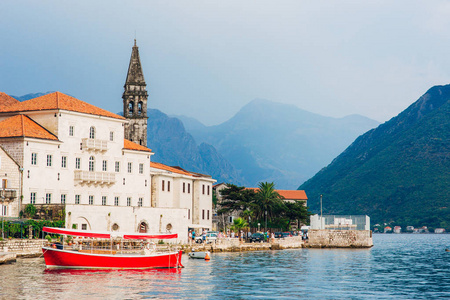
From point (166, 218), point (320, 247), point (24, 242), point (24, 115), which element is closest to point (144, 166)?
point (166, 218)

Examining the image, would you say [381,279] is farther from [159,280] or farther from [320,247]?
[320,247]

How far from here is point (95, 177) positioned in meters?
72.3

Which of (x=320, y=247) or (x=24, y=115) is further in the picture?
(x=320, y=247)

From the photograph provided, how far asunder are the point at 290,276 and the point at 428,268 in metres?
21.0

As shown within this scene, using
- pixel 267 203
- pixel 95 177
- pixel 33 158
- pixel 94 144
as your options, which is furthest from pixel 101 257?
pixel 267 203

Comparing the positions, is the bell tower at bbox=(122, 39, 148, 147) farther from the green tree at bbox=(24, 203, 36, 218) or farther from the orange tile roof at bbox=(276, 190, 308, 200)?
the orange tile roof at bbox=(276, 190, 308, 200)

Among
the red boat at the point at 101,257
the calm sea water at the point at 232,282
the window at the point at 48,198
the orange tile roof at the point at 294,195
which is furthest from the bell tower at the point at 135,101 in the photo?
the red boat at the point at 101,257

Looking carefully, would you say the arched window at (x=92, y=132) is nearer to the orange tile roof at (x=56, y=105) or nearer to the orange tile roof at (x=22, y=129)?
the orange tile roof at (x=56, y=105)

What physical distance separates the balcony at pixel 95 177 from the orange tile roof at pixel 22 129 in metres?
4.98

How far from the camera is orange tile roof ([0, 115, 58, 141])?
6556 centimetres

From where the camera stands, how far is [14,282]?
41.4 metres

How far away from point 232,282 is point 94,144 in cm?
3134

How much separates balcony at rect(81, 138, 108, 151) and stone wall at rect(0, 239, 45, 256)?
14.6 meters

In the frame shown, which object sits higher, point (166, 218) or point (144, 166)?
point (144, 166)
